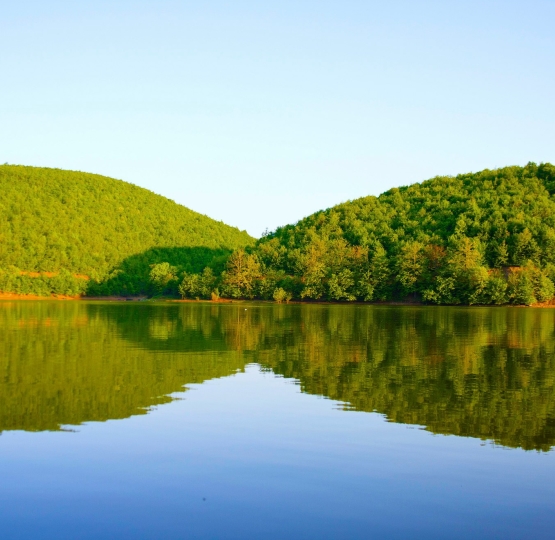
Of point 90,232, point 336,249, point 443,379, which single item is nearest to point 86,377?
point 443,379

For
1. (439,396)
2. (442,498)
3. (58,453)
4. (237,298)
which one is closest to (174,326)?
(439,396)

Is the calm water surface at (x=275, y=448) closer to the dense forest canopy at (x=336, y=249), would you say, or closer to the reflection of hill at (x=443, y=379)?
the reflection of hill at (x=443, y=379)

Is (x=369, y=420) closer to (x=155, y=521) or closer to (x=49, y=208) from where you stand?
(x=155, y=521)

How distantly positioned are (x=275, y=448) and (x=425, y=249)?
302 ft

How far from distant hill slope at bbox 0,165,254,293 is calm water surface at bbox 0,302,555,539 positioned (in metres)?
114

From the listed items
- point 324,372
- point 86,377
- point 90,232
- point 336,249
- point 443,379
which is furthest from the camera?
point 90,232

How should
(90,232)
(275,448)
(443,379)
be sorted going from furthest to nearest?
(90,232) < (443,379) < (275,448)

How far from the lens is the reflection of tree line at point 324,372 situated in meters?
14.4

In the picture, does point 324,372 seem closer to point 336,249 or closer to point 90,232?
point 336,249

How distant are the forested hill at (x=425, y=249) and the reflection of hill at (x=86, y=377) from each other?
232 ft

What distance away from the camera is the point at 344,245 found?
370 ft

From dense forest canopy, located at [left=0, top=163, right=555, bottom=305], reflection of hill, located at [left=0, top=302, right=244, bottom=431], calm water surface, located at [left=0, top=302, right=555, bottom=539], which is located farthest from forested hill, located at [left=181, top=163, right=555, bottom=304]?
calm water surface, located at [left=0, top=302, right=555, bottom=539]

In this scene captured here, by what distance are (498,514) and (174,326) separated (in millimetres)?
34149

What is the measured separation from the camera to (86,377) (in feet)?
61.6
